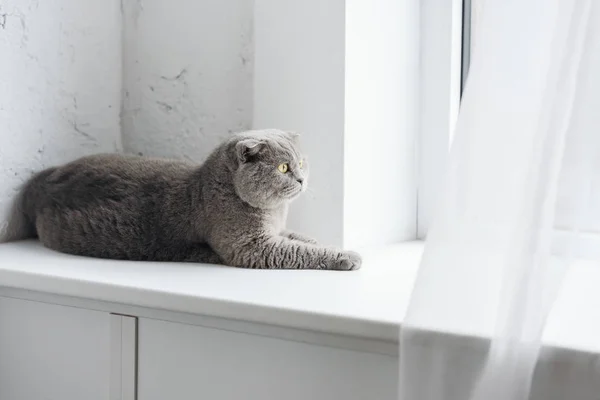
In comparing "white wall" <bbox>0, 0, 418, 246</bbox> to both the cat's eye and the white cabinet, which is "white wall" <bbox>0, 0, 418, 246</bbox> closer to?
the cat's eye

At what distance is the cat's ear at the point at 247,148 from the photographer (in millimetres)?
1084

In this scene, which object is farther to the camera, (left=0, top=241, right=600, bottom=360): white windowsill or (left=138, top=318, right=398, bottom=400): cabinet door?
(left=138, top=318, right=398, bottom=400): cabinet door

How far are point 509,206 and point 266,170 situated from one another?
0.44 metres

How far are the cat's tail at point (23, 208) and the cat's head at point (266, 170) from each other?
39 cm

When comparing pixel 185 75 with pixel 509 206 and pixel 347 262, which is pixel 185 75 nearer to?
pixel 347 262

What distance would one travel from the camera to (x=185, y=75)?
4.58 feet

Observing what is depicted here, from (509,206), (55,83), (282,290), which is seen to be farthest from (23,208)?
(509,206)

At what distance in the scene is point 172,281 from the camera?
1.02 metres

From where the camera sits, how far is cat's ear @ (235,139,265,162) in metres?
1.08

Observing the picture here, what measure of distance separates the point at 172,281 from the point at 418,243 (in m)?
0.53

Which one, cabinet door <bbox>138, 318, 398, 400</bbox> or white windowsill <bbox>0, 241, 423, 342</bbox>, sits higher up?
white windowsill <bbox>0, 241, 423, 342</bbox>

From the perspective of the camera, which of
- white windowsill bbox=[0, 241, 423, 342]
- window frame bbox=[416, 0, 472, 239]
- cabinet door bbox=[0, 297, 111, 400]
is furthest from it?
window frame bbox=[416, 0, 472, 239]

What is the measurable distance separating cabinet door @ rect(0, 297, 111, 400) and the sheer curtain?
1.60 feet

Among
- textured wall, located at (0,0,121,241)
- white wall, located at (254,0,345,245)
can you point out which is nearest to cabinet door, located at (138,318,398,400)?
white wall, located at (254,0,345,245)
